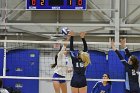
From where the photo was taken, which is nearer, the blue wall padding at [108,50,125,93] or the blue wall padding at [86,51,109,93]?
the blue wall padding at [108,50,125,93]

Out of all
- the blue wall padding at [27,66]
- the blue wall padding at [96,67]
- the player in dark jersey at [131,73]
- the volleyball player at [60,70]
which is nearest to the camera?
the player in dark jersey at [131,73]

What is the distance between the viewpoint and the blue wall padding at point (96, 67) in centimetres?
1158

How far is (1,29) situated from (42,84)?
2.39 metres

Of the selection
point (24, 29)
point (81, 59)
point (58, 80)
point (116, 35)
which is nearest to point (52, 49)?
point (24, 29)

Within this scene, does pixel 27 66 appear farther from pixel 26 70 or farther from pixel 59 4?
pixel 59 4

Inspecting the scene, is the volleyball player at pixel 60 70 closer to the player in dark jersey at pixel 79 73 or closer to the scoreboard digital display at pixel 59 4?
the player in dark jersey at pixel 79 73

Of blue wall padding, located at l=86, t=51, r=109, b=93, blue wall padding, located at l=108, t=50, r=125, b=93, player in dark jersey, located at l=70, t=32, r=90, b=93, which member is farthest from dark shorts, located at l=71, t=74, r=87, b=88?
blue wall padding, located at l=86, t=51, r=109, b=93

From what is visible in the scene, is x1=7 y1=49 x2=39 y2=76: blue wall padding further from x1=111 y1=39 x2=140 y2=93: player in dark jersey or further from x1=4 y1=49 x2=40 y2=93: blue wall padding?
x1=111 y1=39 x2=140 y2=93: player in dark jersey

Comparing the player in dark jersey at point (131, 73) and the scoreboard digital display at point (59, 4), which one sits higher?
the scoreboard digital display at point (59, 4)

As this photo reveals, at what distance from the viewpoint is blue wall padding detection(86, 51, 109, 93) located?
11.6 m

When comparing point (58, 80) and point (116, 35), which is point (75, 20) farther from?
point (58, 80)

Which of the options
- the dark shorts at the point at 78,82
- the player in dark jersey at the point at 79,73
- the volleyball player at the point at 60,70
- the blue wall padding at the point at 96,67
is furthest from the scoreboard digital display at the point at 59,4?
the dark shorts at the point at 78,82

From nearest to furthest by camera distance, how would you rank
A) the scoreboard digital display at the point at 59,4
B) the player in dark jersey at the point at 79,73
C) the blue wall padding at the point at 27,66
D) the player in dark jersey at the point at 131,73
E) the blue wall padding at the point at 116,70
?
the player in dark jersey at the point at 131,73, the player in dark jersey at the point at 79,73, the blue wall padding at the point at 116,70, the scoreboard digital display at the point at 59,4, the blue wall padding at the point at 27,66

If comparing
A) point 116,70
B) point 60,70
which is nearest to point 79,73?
point 60,70
